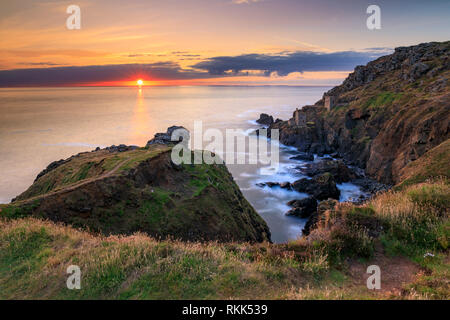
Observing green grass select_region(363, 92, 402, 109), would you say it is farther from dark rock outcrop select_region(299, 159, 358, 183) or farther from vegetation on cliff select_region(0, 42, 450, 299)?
vegetation on cliff select_region(0, 42, 450, 299)

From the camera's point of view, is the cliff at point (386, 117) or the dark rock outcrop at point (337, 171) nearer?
the cliff at point (386, 117)

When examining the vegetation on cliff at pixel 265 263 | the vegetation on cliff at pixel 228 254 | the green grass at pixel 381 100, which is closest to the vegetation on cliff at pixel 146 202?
the vegetation on cliff at pixel 228 254

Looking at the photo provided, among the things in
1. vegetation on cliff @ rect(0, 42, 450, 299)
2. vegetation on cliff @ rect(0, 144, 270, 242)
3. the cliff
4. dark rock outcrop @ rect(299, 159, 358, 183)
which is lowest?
dark rock outcrop @ rect(299, 159, 358, 183)

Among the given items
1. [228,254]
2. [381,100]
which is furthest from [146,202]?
[381,100]

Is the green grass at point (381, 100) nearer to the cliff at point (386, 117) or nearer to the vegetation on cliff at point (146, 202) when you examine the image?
the cliff at point (386, 117)

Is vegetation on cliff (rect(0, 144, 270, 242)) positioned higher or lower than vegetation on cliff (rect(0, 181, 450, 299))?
lower

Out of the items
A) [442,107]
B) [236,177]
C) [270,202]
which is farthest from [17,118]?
[442,107]

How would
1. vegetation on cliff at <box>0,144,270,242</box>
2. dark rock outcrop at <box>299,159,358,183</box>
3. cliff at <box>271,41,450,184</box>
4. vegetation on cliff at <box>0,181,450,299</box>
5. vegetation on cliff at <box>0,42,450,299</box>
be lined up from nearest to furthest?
vegetation on cliff at <box>0,181,450,299</box>
vegetation on cliff at <box>0,42,450,299</box>
vegetation on cliff at <box>0,144,270,242</box>
cliff at <box>271,41,450,184</box>
dark rock outcrop at <box>299,159,358,183</box>

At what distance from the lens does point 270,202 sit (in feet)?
180

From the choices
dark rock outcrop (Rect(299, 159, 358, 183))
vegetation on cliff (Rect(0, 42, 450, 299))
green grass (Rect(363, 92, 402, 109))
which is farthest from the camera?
green grass (Rect(363, 92, 402, 109))

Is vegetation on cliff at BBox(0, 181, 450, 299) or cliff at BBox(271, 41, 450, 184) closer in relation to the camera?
vegetation on cliff at BBox(0, 181, 450, 299)

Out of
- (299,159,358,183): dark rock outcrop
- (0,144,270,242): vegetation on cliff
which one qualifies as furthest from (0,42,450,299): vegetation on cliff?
(299,159,358,183): dark rock outcrop

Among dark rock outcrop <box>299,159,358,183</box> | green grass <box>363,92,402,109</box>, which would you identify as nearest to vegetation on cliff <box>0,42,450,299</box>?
dark rock outcrop <box>299,159,358,183</box>

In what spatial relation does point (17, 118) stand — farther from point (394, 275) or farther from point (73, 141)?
point (394, 275)
